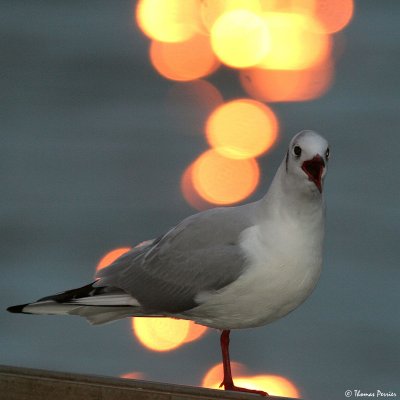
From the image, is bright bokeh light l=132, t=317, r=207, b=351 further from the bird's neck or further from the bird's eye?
the bird's eye

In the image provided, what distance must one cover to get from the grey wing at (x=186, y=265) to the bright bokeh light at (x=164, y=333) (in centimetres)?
478

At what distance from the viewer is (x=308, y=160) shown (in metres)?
4.48

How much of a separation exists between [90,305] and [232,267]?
70 cm

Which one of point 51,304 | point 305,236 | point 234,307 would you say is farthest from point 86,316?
point 305,236

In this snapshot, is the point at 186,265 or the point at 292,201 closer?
the point at 292,201

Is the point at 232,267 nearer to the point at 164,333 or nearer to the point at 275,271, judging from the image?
the point at 275,271

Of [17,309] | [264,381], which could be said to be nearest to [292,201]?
[17,309]

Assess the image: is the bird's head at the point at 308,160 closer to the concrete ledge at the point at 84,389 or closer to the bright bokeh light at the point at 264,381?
the concrete ledge at the point at 84,389

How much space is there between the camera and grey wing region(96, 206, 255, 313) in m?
5.00

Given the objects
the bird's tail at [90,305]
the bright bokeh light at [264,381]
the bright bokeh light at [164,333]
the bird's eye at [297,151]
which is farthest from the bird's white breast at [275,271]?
the bright bokeh light at [164,333]

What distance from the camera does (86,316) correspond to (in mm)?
5367

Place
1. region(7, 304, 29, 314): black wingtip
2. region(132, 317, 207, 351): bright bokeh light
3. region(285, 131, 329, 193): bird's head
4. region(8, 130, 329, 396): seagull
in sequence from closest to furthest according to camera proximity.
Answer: region(285, 131, 329, 193): bird's head, region(8, 130, 329, 396): seagull, region(7, 304, 29, 314): black wingtip, region(132, 317, 207, 351): bright bokeh light

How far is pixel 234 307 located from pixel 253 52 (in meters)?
8.82

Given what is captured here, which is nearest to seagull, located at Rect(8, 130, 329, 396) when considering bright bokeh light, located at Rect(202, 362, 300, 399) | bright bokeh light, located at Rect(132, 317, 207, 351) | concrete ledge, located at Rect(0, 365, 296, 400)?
concrete ledge, located at Rect(0, 365, 296, 400)
